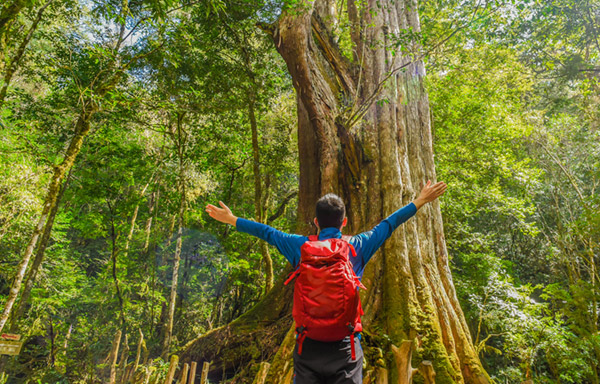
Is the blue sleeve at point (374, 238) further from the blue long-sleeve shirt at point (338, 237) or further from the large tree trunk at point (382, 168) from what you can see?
the large tree trunk at point (382, 168)

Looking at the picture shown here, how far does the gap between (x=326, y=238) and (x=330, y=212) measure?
16 centimetres

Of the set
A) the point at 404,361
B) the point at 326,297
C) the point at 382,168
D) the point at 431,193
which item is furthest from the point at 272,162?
the point at 326,297

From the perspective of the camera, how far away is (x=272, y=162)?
862 centimetres

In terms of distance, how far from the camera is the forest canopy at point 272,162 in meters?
4.78

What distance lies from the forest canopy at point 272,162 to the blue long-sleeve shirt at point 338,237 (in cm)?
186

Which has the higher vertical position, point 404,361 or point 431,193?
point 431,193

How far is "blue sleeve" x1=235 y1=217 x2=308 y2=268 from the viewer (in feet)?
6.26

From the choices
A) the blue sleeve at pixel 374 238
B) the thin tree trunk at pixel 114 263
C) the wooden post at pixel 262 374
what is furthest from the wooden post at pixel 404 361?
the thin tree trunk at pixel 114 263

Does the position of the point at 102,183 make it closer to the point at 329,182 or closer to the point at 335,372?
the point at 329,182

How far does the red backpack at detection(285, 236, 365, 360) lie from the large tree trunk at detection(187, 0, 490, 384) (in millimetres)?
991

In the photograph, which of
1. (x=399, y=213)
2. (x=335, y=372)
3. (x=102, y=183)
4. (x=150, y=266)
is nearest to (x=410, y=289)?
(x=399, y=213)

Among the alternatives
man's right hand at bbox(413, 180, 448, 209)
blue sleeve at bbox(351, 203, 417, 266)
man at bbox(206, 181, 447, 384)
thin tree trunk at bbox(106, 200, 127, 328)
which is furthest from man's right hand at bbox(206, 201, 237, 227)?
thin tree trunk at bbox(106, 200, 127, 328)

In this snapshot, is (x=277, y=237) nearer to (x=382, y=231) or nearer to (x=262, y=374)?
(x=382, y=231)

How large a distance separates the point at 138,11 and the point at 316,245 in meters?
6.37
